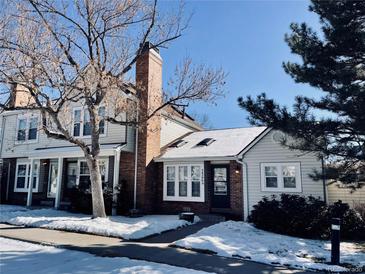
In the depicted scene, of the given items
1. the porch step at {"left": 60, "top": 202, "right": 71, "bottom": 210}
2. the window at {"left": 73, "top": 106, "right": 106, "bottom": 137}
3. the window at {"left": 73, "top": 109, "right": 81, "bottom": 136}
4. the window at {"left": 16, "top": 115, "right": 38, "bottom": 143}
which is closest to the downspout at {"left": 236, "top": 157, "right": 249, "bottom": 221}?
the window at {"left": 73, "top": 106, "right": 106, "bottom": 137}

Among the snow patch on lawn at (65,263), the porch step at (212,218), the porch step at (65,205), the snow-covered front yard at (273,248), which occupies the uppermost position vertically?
the porch step at (65,205)

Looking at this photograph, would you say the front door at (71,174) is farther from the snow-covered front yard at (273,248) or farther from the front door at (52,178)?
the snow-covered front yard at (273,248)

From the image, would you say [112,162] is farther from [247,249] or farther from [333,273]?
[333,273]

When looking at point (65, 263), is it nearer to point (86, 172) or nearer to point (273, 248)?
point (273, 248)

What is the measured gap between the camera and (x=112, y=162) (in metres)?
16.3

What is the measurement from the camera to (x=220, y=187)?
48.6 feet

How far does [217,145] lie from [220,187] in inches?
93.8

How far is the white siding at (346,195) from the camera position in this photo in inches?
484

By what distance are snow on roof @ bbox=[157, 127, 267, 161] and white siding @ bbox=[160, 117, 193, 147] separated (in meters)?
0.66

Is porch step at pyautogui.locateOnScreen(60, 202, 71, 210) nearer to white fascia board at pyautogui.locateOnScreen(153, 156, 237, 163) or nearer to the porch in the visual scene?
the porch

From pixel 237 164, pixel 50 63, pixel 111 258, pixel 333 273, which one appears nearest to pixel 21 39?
pixel 50 63

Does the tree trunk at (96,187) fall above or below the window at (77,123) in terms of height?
below

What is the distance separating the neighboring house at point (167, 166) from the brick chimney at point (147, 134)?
0.17 ft

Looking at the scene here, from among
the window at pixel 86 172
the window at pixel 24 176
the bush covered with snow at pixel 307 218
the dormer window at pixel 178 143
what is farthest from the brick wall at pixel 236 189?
the window at pixel 24 176
